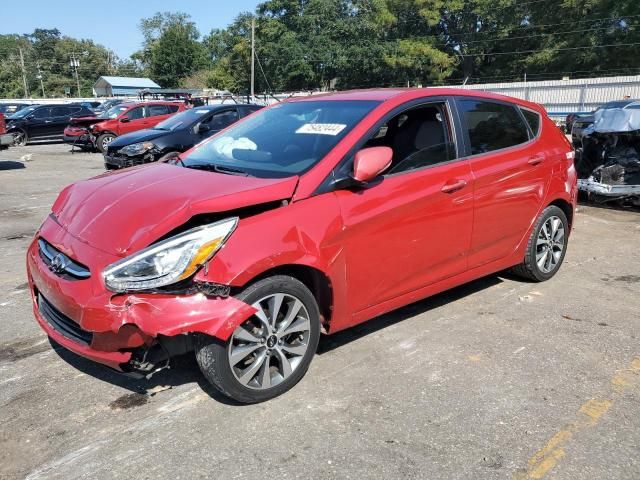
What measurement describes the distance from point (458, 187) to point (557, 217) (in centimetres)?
163

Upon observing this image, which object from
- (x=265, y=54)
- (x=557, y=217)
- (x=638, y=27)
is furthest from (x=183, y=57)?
(x=557, y=217)

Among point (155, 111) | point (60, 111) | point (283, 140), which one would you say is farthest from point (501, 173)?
point (60, 111)

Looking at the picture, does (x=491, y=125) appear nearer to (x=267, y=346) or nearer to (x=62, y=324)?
(x=267, y=346)

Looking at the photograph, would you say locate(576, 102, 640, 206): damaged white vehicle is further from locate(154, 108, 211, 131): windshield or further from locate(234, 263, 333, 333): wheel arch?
locate(154, 108, 211, 131): windshield

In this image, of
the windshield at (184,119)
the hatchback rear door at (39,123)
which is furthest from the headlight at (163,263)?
the hatchback rear door at (39,123)

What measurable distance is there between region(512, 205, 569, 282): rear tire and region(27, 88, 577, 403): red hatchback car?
0.86ft

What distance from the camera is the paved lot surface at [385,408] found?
104 inches

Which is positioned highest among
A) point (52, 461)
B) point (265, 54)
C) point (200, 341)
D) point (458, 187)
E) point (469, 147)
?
point (265, 54)

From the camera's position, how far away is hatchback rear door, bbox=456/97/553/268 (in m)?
4.21

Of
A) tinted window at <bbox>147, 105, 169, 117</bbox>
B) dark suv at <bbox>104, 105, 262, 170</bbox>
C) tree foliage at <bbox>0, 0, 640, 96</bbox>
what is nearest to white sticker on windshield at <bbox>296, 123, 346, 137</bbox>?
dark suv at <bbox>104, 105, 262, 170</bbox>

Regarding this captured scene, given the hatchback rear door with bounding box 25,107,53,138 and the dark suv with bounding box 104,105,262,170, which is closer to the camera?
the dark suv with bounding box 104,105,262,170

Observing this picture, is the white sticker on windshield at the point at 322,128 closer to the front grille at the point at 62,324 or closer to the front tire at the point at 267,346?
the front tire at the point at 267,346

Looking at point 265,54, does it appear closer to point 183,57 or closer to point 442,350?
point 183,57

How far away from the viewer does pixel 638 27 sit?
144 feet
